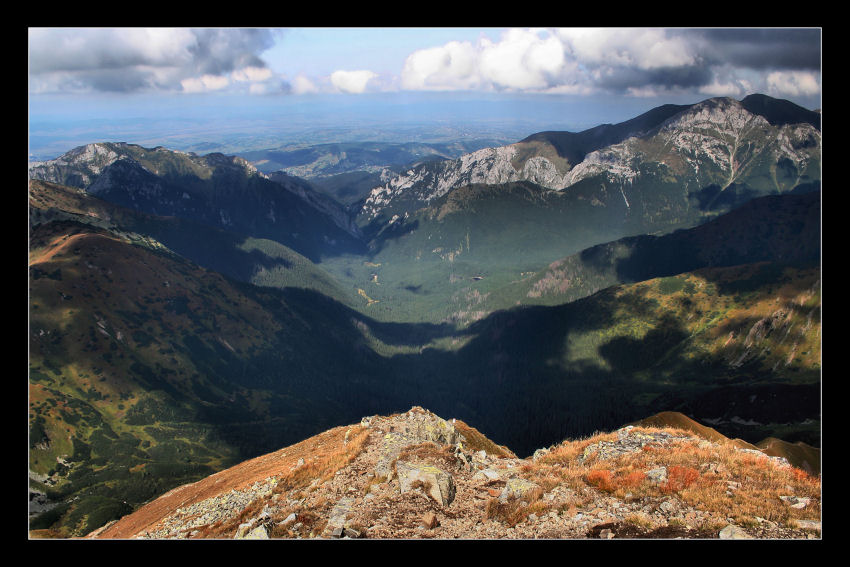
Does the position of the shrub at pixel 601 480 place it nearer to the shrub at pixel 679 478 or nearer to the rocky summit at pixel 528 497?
the rocky summit at pixel 528 497

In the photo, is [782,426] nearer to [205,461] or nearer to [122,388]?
[205,461]

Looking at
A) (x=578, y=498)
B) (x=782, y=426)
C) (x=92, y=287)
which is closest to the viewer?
(x=578, y=498)

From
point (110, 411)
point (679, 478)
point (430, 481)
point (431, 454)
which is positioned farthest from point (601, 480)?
point (110, 411)

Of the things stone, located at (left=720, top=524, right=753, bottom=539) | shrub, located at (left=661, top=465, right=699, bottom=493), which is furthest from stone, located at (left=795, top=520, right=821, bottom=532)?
shrub, located at (left=661, top=465, right=699, bottom=493)

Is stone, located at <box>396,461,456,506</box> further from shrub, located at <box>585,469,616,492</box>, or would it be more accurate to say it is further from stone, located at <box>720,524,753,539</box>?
stone, located at <box>720,524,753,539</box>

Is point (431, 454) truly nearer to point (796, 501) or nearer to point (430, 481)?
point (430, 481)

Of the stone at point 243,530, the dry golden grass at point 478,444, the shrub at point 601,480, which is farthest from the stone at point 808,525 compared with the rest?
the stone at point 243,530
